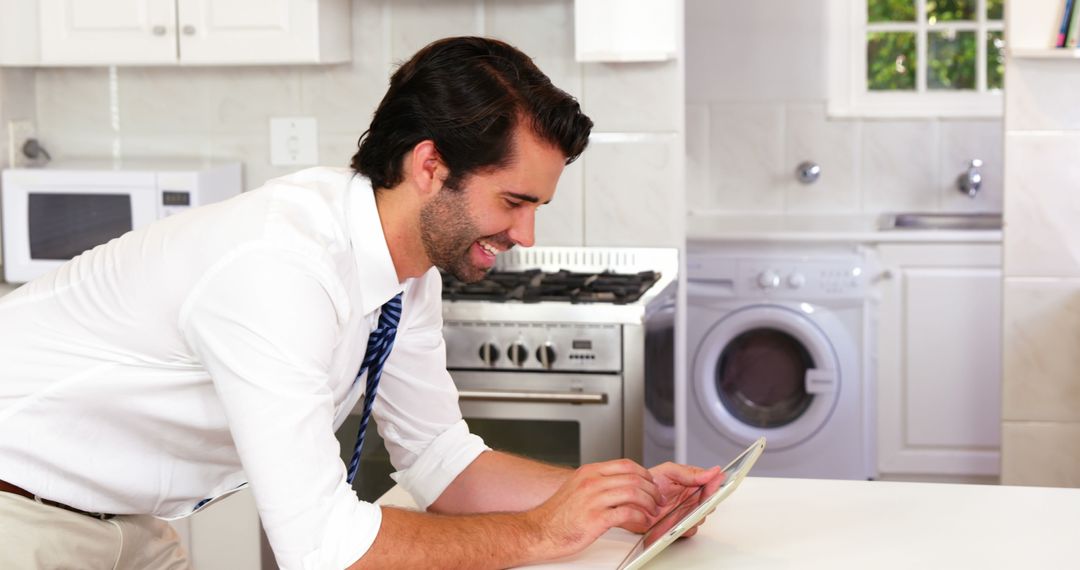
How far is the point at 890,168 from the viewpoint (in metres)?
4.66

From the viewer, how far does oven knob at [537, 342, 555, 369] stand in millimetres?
2686

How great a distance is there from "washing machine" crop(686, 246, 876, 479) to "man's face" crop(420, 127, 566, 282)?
2.69 meters

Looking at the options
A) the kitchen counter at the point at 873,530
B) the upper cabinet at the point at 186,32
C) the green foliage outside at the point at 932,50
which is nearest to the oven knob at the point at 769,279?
the green foliage outside at the point at 932,50

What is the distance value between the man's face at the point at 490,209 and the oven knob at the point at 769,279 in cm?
268

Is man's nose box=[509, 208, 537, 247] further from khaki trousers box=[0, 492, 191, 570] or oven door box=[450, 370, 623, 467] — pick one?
oven door box=[450, 370, 623, 467]

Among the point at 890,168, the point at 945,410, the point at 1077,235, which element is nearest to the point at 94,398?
the point at 1077,235

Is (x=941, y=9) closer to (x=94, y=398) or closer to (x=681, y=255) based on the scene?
(x=681, y=255)

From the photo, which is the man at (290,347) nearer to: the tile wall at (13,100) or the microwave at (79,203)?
the microwave at (79,203)

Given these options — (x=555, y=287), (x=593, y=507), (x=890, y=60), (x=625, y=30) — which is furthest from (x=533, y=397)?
(x=890, y=60)

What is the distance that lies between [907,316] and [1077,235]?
0.92 meters

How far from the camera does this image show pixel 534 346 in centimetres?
270

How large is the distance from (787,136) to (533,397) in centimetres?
236

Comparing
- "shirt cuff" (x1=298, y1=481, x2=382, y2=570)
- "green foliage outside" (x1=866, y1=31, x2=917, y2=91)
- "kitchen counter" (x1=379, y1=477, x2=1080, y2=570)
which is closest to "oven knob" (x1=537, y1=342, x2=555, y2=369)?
"kitchen counter" (x1=379, y1=477, x2=1080, y2=570)

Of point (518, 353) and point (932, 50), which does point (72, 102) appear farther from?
point (932, 50)
